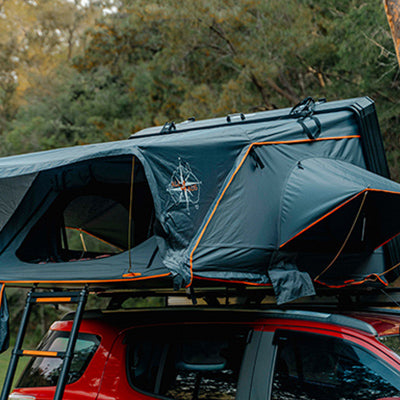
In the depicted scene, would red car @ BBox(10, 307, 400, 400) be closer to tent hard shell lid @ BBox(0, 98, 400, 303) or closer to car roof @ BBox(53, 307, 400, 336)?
car roof @ BBox(53, 307, 400, 336)

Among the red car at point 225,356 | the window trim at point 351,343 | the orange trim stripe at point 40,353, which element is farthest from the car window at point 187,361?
→ the orange trim stripe at point 40,353

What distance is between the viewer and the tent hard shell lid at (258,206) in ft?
14.5

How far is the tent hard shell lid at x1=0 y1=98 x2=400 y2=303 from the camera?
4406 millimetres

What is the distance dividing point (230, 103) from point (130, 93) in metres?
7.85

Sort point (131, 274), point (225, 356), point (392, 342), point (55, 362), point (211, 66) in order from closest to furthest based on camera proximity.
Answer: point (392, 342), point (225, 356), point (131, 274), point (55, 362), point (211, 66)

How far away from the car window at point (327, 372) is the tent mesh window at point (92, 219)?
9.61 feet

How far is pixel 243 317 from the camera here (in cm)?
402

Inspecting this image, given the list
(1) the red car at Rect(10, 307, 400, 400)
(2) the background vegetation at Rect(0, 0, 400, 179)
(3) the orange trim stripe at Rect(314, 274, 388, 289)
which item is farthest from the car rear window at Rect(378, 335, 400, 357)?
(2) the background vegetation at Rect(0, 0, 400, 179)

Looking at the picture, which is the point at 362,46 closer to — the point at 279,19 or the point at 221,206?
the point at 279,19

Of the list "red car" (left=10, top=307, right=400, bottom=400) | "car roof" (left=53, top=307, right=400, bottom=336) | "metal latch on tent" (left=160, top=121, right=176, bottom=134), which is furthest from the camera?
"metal latch on tent" (left=160, top=121, right=176, bottom=134)

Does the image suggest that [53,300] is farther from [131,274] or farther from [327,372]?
[327,372]

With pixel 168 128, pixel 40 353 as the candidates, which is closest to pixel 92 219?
pixel 168 128

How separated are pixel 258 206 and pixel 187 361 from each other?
134 cm

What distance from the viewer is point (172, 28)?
17.5m
